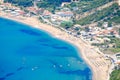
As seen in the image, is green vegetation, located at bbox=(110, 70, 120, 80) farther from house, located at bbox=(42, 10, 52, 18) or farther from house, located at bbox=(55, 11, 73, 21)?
house, located at bbox=(42, 10, 52, 18)

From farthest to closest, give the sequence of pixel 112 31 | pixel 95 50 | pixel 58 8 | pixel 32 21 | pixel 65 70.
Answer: pixel 58 8 → pixel 32 21 → pixel 112 31 → pixel 95 50 → pixel 65 70

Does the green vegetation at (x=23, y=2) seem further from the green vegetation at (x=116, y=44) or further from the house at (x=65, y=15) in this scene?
the green vegetation at (x=116, y=44)

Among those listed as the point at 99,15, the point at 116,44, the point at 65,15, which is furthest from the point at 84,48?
the point at 65,15

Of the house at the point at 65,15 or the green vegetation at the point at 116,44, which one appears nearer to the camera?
the green vegetation at the point at 116,44

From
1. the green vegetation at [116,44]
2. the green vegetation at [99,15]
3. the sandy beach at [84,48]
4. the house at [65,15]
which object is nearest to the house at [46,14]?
the house at [65,15]

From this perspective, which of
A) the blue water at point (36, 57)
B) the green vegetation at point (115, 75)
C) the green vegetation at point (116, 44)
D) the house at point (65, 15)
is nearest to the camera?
the green vegetation at point (115, 75)

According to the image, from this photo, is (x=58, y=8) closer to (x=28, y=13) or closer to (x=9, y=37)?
(x=28, y=13)

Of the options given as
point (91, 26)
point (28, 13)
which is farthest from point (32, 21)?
point (91, 26)
